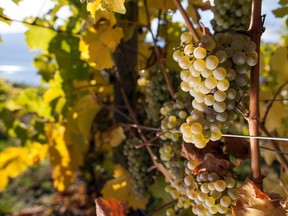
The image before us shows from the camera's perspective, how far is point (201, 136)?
471 millimetres

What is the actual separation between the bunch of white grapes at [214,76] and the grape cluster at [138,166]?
0.45 meters

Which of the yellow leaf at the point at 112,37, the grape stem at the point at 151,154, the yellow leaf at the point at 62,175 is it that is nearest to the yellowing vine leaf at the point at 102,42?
the yellow leaf at the point at 112,37

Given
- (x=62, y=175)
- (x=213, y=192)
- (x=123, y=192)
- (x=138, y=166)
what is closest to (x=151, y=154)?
(x=138, y=166)

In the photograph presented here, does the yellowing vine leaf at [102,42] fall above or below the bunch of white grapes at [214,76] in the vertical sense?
above

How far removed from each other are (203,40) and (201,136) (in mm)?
102

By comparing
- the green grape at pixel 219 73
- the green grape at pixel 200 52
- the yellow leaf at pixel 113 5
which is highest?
the yellow leaf at pixel 113 5

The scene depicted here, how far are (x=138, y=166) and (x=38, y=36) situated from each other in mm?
515

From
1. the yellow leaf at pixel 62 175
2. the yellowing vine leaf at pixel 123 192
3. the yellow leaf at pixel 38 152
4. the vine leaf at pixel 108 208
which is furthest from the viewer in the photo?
the yellow leaf at pixel 38 152

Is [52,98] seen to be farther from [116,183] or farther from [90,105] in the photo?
[116,183]

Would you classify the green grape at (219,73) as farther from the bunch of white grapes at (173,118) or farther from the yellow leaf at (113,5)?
the bunch of white grapes at (173,118)

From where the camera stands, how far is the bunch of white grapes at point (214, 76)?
45cm

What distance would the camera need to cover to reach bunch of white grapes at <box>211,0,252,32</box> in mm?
665

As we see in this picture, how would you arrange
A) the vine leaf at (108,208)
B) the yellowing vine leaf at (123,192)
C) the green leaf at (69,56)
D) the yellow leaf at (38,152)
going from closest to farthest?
the vine leaf at (108,208), the yellowing vine leaf at (123,192), the green leaf at (69,56), the yellow leaf at (38,152)

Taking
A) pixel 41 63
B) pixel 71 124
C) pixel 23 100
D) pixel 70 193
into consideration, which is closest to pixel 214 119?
pixel 71 124
